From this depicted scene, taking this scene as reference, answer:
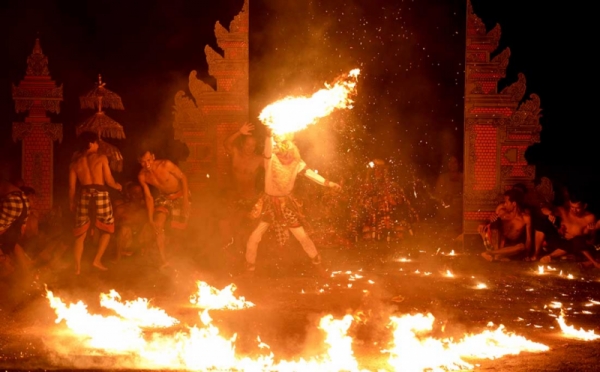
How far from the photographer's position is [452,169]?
13.4 metres

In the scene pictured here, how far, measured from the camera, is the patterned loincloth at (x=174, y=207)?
1014 cm

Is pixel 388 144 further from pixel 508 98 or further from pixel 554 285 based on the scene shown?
pixel 554 285

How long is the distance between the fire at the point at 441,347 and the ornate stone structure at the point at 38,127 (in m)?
8.12

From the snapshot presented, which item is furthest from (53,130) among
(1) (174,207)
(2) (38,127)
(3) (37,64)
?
(1) (174,207)

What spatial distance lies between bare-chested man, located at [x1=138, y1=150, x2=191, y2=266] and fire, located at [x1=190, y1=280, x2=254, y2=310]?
2.46 meters

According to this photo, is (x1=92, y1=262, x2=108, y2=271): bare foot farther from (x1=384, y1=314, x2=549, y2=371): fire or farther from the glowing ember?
the glowing ember

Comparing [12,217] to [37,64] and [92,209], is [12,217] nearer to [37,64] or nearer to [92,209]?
[92,209]

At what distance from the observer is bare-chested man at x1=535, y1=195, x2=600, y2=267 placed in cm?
1021

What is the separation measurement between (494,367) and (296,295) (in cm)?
325

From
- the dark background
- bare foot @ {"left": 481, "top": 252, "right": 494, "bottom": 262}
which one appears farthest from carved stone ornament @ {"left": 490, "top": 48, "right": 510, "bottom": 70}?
bare foot @ {"left": 481, "top": 252, "right": 494, "bottom": 262}

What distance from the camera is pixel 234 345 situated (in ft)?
17.9

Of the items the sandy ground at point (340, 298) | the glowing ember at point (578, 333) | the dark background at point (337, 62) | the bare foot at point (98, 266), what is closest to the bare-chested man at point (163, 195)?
the sandy ground at point (340, 298)

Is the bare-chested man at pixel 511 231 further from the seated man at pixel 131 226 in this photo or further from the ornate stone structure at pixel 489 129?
the seated man at pixel 131 226

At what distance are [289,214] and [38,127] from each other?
553 cm
